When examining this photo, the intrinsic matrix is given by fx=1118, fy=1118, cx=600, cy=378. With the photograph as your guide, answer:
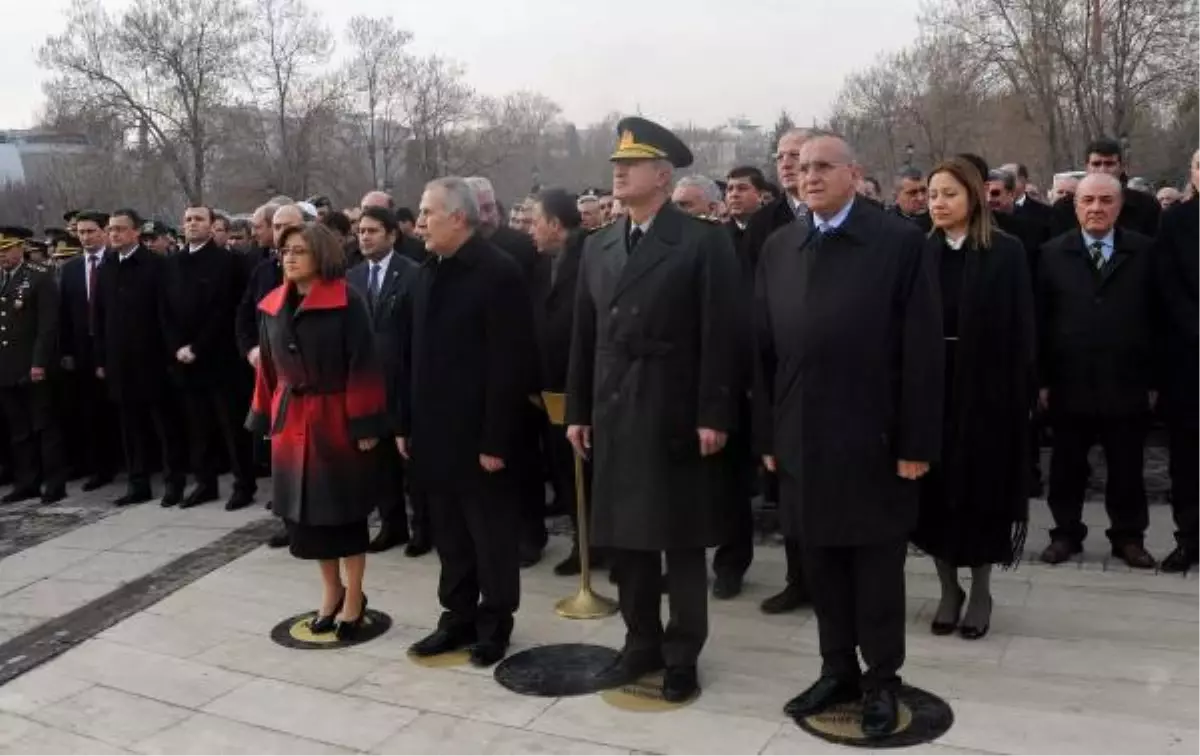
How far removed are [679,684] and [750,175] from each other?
3613 millimetres

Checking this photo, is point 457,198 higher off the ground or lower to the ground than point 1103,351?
higher

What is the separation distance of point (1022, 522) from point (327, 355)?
124 inches

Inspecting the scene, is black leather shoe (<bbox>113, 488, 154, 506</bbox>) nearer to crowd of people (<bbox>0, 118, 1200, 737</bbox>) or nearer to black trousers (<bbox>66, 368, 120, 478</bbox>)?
black trousers (<bbox>66, 368, 120, 478</bbox>)

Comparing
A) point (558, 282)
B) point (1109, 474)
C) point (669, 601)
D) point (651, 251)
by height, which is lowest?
point (669, 601)

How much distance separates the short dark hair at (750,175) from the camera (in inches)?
272

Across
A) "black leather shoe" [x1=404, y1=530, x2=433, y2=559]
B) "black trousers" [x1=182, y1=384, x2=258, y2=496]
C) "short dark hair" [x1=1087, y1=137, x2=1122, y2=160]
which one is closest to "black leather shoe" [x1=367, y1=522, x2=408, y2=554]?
"black leather shoe" [x1=404, y1=530, x2=433, y2=559]

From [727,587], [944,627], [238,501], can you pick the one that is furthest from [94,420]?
[944,627]

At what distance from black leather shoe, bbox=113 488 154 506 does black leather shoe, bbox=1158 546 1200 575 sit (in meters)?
6.86

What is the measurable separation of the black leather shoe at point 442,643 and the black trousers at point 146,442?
4005mm

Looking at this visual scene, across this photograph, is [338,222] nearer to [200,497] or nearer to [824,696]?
[200,497]

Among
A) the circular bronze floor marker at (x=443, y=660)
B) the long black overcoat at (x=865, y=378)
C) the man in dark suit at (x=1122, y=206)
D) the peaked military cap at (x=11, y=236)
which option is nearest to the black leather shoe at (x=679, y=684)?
the long black overcoat at (x=865, y=378)

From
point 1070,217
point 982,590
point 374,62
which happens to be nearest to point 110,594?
point 982,590

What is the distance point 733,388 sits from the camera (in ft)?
13.6

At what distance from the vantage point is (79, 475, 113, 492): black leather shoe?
8.99 m
